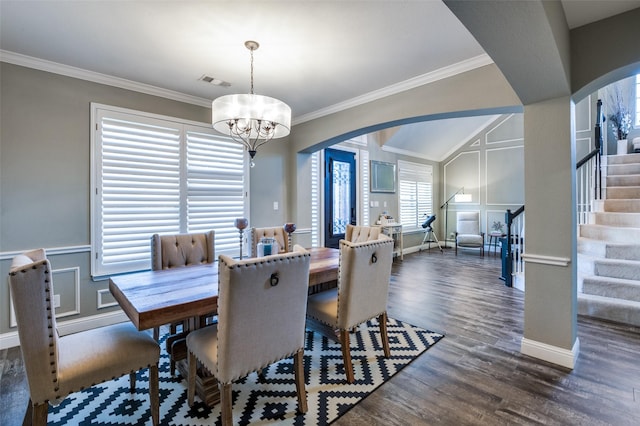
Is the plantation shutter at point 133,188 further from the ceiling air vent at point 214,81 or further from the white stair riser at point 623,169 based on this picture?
the white stair riser at point 623,169

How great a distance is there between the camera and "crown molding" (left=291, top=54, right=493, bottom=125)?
8.70 feet

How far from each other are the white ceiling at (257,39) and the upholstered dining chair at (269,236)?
164 centimetres

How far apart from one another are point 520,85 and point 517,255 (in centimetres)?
329

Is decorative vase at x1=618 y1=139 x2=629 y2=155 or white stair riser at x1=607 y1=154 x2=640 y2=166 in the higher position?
decorative vase at x1=618 y1=139 x2=629 y2=155

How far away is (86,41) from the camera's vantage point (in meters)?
2.39

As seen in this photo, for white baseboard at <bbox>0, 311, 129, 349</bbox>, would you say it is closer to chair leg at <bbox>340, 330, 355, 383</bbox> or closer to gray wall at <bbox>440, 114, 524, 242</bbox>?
chair leg at <bbox>340, 330, 355, 383</bbox>

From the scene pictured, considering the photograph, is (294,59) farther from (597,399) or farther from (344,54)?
(597,399)

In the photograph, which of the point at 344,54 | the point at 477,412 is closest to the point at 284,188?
the point at 344,54

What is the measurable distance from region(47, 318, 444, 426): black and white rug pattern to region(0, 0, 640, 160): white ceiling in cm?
262

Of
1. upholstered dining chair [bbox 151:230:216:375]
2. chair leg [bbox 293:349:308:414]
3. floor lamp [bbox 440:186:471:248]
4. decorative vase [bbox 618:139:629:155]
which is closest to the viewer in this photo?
chair leg [bbox 293:349:308:414]

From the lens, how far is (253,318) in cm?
148

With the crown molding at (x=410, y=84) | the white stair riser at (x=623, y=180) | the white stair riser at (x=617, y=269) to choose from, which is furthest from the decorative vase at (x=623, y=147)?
the crown molding at (x=410, y=84)

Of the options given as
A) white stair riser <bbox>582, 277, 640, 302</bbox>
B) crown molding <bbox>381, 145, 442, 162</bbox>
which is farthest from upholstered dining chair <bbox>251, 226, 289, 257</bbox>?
crown molding <bbox>381, 145, 442, 162</bbox>

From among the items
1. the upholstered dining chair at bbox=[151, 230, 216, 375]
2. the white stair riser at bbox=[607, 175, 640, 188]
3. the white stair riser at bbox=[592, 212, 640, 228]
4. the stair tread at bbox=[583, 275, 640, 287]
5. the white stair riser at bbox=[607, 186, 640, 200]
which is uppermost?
the white stair riser at bbox=[607, 175, 640, 188]
